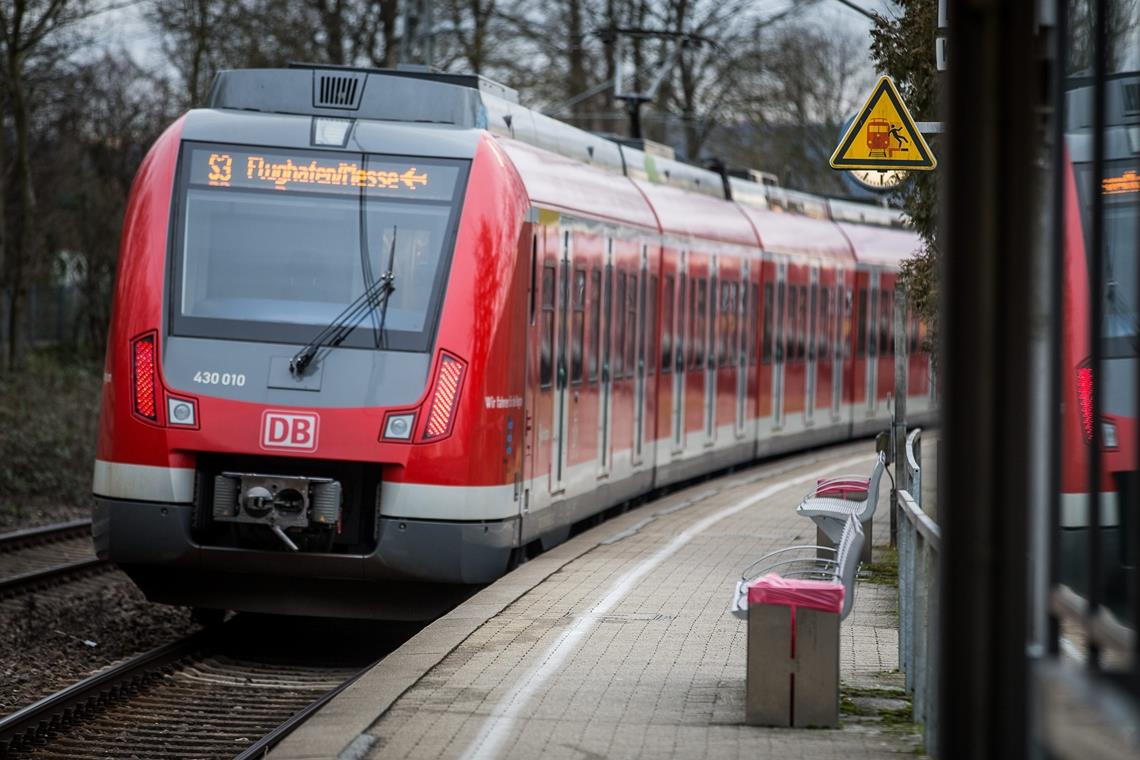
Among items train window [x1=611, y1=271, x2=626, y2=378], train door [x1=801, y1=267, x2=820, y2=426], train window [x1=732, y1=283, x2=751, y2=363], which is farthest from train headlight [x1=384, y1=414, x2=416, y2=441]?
train door [x1=801, y1=267, x2=820, y2=426]

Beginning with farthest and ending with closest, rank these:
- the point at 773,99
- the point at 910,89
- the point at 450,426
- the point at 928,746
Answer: the point at 773,99 → the point at 910,89 → the point at 450,426 → the point at 928,746

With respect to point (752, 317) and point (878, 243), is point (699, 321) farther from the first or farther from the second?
point (878, 243)

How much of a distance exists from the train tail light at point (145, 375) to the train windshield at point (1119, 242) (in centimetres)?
663

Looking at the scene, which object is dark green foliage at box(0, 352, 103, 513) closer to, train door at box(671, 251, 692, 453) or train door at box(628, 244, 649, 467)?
train door at box(671, 251, 692, 453)

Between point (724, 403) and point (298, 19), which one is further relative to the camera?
point (298, 19)

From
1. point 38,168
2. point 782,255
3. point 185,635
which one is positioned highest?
point 38,168

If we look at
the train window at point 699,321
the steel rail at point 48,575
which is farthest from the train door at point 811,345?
the steel rail at point 48,575

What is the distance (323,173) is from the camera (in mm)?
12102

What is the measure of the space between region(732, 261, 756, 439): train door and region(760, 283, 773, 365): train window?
0.62 metres

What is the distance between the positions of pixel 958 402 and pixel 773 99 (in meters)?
42.4

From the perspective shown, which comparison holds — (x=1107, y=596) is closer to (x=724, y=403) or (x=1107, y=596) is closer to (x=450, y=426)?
(x=450, y=426)

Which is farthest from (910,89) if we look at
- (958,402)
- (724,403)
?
(958,402)

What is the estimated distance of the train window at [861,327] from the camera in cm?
2930

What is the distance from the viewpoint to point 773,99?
46.9m
